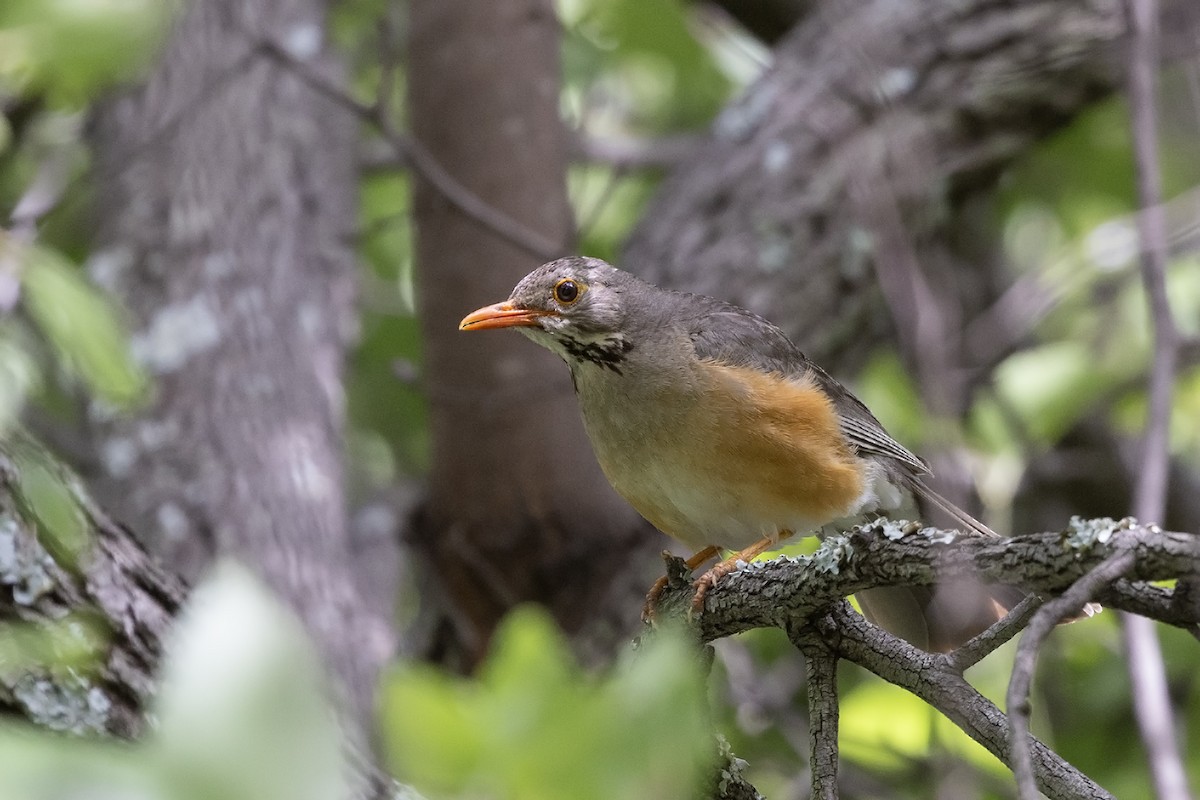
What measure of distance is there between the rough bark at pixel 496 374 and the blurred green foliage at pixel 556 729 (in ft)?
15.2

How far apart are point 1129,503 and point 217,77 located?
5284 mm

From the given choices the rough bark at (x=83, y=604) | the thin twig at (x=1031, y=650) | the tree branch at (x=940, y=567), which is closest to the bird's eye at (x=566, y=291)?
the tree branch at (x=940, y=567)

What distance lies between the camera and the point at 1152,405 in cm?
459

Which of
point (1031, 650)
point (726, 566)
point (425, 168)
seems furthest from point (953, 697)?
point (425, 168)

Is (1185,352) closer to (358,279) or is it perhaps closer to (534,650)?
(358,279)

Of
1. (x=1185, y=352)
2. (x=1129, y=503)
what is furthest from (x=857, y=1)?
(x=1129, y=503)

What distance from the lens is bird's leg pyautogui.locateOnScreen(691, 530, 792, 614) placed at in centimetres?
343

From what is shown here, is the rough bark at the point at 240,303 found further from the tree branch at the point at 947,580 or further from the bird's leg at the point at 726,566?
the tree branch at the point at 947,580

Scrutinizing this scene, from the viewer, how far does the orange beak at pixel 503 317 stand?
194 inches

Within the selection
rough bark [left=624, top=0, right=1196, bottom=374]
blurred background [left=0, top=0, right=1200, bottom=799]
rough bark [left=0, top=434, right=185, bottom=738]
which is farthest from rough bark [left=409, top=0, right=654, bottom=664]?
rough bark [left=0, top=434, right=185, bottom=738]

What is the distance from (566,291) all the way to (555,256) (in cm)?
122

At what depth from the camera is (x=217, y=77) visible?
262 inches

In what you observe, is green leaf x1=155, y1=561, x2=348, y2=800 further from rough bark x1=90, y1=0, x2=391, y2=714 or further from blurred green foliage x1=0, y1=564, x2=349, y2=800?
rough bark x1=90, y1=0, x2=391, y2=714

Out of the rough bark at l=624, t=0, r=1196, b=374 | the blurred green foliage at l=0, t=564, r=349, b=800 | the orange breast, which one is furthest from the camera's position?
A: the rough bark at l=624, t=0, r=1196, b=374
